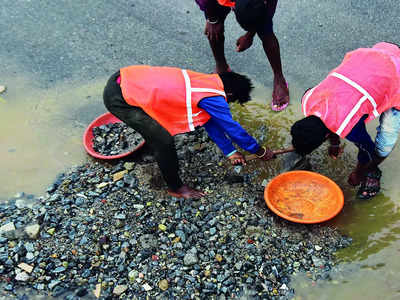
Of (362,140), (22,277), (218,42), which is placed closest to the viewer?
(22,277)

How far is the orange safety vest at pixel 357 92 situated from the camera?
269cm

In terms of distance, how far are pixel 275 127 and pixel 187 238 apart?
58.3 inches

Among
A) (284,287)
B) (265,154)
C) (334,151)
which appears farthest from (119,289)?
(334,151)

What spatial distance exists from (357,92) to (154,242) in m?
1.76

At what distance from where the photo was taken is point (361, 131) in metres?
2.87

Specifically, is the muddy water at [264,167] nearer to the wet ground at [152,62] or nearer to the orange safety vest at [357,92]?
the wet ground at [152,62]

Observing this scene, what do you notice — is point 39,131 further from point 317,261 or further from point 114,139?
point 317,261

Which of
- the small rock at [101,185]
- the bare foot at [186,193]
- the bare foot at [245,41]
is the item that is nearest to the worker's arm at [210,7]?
the bare foot at [245,41]

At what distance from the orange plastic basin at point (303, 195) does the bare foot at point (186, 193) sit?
Answer: 1.79 ft

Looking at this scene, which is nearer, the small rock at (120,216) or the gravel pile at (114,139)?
the small rock at (120,216)

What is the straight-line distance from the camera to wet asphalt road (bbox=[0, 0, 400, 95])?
4746mm

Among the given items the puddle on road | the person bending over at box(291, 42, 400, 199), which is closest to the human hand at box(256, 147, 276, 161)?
the person bending over at box(291, 42, 400, 199)

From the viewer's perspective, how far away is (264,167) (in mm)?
3576

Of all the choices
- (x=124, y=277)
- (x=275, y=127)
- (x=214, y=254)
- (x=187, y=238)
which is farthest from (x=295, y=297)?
(x=275, y=127)
